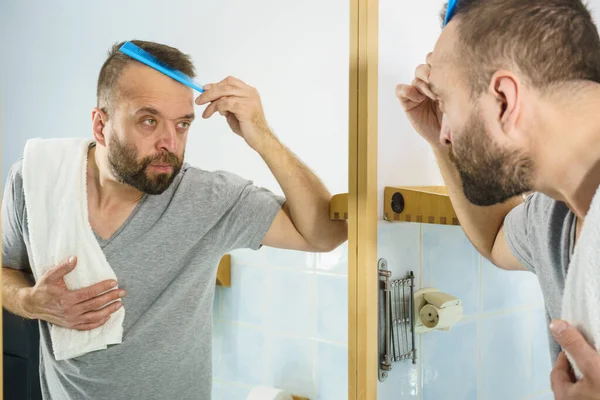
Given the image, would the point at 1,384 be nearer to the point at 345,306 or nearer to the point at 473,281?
the point at 345,306

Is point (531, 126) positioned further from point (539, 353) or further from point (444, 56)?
point (539, 353)

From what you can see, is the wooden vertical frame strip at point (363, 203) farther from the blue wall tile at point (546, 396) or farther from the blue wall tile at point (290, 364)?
the blue wall tile at point (546, 396)

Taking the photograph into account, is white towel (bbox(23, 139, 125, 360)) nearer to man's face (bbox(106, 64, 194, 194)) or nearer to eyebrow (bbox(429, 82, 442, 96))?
man's face (bbox(106, 64, 194, 194))

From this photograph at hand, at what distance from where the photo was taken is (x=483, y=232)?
0.99 meters

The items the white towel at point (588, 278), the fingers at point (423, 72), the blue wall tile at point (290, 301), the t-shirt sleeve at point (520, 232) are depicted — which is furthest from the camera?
the blue wall tile at point (290, 301)

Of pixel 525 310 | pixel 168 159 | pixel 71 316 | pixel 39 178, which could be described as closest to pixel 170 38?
pixel 168 159

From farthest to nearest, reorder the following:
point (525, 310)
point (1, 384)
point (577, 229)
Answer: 1. point (1, 384)
2. point (525, 310)
3. point (577, 229)

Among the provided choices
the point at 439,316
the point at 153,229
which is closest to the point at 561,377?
the point at 439,316

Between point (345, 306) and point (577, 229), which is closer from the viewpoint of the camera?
point (577, 229)

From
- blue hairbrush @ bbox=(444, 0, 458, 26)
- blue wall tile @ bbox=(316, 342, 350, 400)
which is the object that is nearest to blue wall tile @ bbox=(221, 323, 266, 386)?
blue wall tile @ bbox=(316, 342, 350, 400)

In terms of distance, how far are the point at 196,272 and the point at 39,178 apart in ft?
0.97

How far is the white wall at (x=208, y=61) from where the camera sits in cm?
104

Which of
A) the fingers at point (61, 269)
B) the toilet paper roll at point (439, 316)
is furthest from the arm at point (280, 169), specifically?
the fingers at point (61, 269)

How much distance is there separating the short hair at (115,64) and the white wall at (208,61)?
1cm
